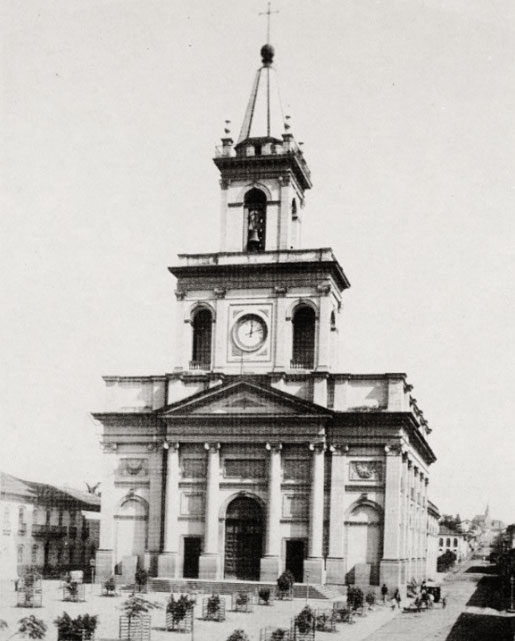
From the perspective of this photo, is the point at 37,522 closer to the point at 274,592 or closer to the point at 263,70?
the point at 274,592

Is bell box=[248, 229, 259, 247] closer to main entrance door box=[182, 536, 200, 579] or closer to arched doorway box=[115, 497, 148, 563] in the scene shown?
arched doorway box=[115, 497, 148, 563]

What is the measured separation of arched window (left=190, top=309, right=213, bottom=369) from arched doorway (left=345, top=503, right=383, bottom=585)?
1037cm

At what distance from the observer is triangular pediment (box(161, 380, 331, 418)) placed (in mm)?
43656

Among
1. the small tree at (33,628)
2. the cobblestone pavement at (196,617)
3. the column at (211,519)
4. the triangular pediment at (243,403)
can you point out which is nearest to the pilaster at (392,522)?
the triangular pediment at (243,403)

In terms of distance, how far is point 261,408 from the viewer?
4416 centimetres

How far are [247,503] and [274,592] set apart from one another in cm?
484

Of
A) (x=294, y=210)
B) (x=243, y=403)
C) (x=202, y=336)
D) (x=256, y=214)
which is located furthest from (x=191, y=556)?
(x=294, y=210)

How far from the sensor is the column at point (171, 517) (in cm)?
4415

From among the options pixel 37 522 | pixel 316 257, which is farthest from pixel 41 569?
pixel 316 257

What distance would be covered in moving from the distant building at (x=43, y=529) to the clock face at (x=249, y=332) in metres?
13.5

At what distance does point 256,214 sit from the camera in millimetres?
48531

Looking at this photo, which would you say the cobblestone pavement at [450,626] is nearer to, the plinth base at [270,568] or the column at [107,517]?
the plinth base at [270,568]

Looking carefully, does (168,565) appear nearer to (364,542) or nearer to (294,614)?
(364,542)

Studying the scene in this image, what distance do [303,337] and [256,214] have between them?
6689mm
